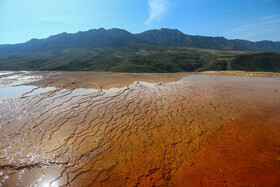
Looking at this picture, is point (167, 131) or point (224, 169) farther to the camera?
point (167, 131)

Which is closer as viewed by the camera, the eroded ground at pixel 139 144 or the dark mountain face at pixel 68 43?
the eroded ground at pixel 139 144

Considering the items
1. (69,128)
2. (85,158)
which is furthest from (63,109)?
(85,158)

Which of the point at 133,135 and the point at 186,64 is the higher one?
the point at 186,64

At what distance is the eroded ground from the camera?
3731mm

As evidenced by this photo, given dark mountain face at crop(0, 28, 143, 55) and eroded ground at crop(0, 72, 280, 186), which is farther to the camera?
dark mountain face at crop(0, 28, 143, 55)

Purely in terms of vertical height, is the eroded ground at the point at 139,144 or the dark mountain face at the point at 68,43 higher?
the dark mountain face at the point at 68,43

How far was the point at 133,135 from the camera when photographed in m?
5.57

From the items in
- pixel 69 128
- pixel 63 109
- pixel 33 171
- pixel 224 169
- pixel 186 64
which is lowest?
pixel 224 169

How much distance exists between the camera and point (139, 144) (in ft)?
16.4

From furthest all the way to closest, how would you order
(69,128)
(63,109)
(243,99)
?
(243,99) → (63,109) → (69,128)

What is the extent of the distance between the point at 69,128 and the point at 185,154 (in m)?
5.49

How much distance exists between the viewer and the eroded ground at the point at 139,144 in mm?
3731

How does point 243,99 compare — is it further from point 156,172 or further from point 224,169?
point 156,172

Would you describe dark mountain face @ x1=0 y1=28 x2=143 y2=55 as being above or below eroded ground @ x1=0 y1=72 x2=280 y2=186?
above
